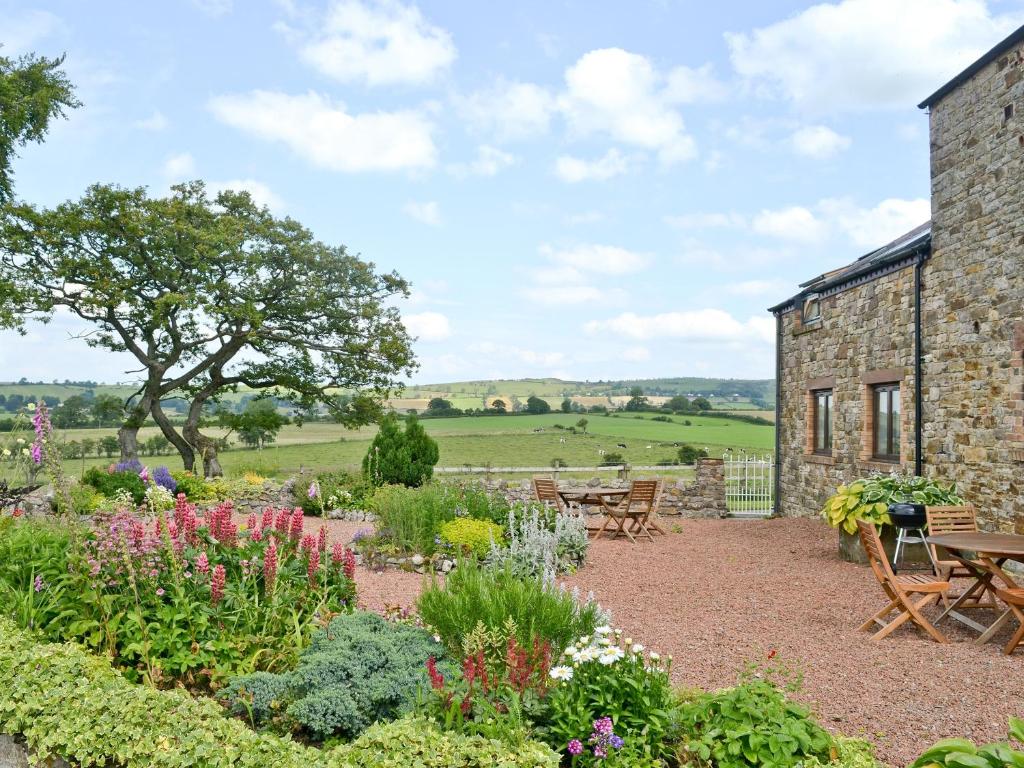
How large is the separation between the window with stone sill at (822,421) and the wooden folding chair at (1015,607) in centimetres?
772

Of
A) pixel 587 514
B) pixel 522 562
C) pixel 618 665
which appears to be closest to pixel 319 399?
pixel 587 514

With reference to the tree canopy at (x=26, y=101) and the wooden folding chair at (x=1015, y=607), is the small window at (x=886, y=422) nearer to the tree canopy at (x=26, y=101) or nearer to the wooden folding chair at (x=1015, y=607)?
the wooden folding chair at (x=1015, y=607)

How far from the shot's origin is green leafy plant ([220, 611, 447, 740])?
3514 mm

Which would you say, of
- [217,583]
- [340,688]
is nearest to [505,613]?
[340,688]

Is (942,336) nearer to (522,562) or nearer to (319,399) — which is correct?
(522,562)

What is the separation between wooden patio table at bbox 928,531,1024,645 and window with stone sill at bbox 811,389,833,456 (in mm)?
6719

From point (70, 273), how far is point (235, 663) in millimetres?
17155

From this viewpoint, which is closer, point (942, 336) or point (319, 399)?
point (942, 336)

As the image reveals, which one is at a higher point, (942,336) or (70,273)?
(70,273)

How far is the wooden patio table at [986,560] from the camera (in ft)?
19.2

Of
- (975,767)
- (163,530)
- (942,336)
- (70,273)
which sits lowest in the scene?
(975,767)

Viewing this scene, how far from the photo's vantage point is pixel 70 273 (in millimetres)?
18359

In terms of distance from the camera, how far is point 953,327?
9602 millimetres

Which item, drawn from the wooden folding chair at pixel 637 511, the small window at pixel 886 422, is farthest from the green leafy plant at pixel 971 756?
the small window at pixel 886 422
